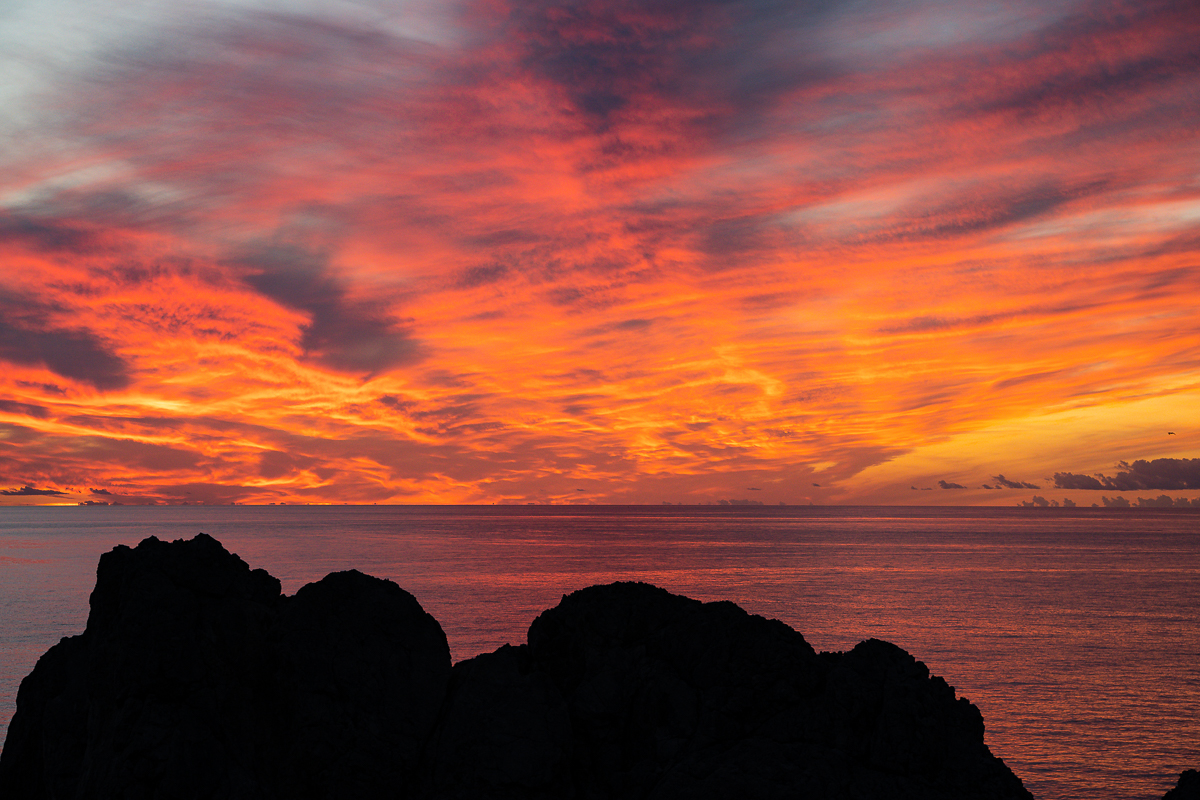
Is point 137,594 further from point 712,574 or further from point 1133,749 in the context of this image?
point 712,574

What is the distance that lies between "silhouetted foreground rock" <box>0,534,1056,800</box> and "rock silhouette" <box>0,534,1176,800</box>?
4 cm

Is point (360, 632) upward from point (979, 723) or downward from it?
upward

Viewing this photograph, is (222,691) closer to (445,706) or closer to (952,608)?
(445,706)

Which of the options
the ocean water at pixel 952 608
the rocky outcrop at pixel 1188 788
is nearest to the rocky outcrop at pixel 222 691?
the rocky outcrop at pixel 1188 788

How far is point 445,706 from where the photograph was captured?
18.0 metres

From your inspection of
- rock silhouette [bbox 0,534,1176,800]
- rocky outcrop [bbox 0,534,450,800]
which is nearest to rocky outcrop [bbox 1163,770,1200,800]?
rock silhouette [bbox 0,534,1176,800]

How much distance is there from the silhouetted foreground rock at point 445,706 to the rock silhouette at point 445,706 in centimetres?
4

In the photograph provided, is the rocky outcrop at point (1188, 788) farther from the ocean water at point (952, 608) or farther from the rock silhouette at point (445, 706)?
the ocean water at point (952, 608)

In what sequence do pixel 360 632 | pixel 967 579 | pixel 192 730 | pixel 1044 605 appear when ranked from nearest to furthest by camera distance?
pixel 192 730 → pixel 360 632 → pixel 1044 605 → pixel 967 579

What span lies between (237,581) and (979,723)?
54.5ft

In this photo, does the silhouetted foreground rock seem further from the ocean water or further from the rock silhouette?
the ocean water

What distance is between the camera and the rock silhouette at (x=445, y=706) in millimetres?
A: 14898

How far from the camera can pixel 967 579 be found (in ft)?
331

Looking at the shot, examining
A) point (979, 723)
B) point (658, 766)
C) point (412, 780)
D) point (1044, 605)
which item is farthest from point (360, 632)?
point (1044, 605)
